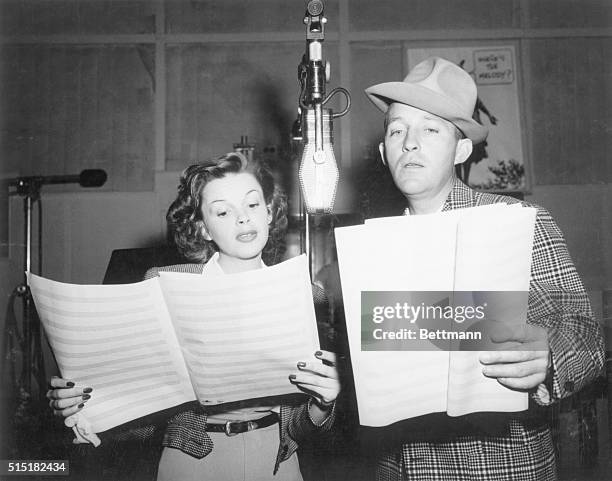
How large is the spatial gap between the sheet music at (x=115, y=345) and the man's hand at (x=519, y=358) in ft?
1.70

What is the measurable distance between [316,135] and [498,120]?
2.71 metres

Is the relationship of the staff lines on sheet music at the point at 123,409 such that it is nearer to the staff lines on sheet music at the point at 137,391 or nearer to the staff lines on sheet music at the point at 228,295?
the staff lines on sheet music at the point at 137,391

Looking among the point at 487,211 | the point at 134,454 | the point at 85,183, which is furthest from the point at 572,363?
the point at 85,183

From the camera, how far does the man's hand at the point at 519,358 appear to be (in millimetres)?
819

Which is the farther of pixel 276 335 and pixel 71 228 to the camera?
pixel 71 228

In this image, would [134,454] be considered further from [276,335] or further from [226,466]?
[276,335]

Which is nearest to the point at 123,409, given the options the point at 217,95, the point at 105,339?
the point at 105,339

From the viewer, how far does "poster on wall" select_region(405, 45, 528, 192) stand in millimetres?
3291

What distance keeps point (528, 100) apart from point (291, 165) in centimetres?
156

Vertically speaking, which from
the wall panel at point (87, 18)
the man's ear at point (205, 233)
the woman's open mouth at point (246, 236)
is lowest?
the woman's open mouth at point (246, 236)

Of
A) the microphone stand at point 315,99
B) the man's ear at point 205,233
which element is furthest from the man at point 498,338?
the man's ear at point 205,233

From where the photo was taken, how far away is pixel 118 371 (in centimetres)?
92

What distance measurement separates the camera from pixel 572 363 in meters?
0.88

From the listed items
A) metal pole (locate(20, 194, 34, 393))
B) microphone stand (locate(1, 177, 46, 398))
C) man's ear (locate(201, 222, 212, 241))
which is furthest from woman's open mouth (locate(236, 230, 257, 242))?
metal pole (locate(20, 194, 34, 393))
